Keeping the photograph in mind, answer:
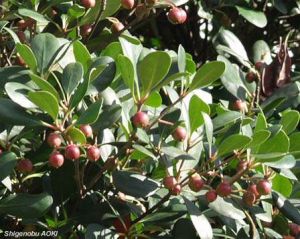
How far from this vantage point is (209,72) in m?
1.24

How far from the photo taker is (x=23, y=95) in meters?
1.17

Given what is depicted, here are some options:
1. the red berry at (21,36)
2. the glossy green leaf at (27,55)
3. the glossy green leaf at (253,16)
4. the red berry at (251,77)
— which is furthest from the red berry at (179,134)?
the glossy green leaf at (253,16)

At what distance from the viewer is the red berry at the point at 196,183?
1.24 meters

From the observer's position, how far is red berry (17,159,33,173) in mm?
1283

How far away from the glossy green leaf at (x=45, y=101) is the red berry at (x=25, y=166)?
0.17 metres

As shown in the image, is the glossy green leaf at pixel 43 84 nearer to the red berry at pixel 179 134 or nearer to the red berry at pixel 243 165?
the red berry at pixel 179 134

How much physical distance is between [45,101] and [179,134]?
275 mm

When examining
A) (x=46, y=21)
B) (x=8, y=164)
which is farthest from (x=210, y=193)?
(x=46, y=21)

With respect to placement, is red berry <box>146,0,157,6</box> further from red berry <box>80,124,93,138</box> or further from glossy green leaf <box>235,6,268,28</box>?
glossy green leaf <box>235,6,268,28</box>

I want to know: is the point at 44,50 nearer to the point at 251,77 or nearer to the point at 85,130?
the point at 85,130

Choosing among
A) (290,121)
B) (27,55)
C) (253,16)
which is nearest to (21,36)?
(27,55)

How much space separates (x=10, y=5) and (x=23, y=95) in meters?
0.47

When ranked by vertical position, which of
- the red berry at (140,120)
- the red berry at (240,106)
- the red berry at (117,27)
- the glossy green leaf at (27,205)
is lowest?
the red berry at (240,106)

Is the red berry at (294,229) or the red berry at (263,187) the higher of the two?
the red berry at (263,187)
